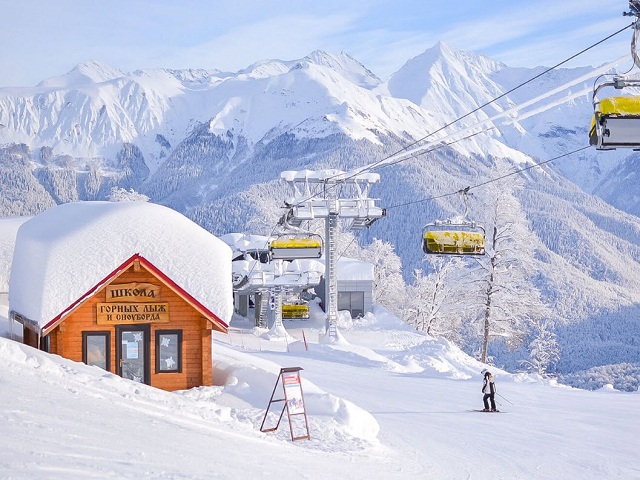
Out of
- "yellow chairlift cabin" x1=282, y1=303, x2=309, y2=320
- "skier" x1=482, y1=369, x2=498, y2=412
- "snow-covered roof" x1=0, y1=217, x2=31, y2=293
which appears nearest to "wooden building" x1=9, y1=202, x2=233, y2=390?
"skier" x1=482, y1=369, x2=498, y2=412

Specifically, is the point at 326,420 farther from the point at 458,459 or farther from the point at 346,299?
the point at 346,299

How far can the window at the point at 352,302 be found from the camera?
2036 inches

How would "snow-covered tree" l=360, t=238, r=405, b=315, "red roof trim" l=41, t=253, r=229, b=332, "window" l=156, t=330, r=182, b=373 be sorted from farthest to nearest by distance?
"snow-covered tree" l=360, t=238, r=405, b=315
"window" l=156, t=330, r=182, b=373
"red roof trim" l=41, t=253, r=229, b=332

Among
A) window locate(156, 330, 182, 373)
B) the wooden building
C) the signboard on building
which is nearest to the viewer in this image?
the wooden building

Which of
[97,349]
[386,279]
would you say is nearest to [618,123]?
[97,349]

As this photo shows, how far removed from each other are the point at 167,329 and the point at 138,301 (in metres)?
0.96

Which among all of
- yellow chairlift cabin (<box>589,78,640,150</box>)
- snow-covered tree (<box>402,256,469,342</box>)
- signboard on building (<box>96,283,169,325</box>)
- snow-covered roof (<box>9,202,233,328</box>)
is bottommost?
snow-covered tree (<box>402,256,469,342</box>)

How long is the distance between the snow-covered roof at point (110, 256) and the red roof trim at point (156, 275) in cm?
6

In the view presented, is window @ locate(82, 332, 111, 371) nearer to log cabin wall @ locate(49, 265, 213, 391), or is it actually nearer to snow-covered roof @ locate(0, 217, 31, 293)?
log cabin wall @ locate(49, 265, 213, 391)

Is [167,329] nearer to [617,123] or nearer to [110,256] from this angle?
[110,256]

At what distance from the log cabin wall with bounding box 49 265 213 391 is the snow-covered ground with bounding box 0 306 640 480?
78cm

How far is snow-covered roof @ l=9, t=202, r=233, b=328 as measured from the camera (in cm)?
1888

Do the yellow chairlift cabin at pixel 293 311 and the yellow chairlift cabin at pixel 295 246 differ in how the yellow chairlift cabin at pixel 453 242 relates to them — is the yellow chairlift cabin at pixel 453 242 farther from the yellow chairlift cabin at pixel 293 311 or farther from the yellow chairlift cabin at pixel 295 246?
the yellow chairlift cabin at pixel 293 311

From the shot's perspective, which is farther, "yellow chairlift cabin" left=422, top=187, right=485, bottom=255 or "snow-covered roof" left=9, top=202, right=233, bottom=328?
"yellow chairlift cabin" left=422, top=187, right=485, bottom=255
